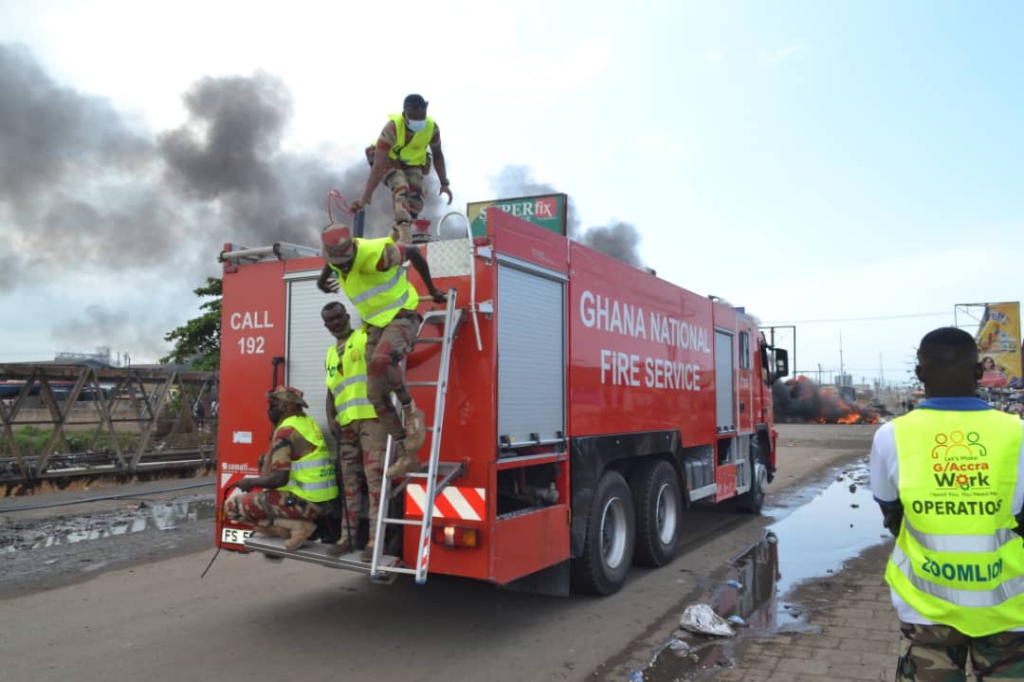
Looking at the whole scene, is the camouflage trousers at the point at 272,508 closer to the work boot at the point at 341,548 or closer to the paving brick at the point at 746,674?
the work boot at the point at 341,548

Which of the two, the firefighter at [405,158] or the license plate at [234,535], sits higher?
the firefighter at [405,158]

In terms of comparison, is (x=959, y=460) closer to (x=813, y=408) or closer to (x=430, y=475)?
(x=430, y=475)

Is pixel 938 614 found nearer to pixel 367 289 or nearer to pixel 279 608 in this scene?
pixel 367 289

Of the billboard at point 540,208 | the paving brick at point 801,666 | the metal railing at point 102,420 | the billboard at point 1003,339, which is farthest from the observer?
the billboard at point 1003,339

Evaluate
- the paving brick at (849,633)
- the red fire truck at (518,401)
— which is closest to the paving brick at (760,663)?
the paving brick at (849,633)

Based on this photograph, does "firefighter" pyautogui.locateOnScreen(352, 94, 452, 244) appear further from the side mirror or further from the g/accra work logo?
the side mirror

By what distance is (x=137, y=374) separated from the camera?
14.2 meters

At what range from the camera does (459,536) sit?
15.8ft

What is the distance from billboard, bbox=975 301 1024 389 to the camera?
3412 centimetres

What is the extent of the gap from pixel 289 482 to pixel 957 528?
405cm

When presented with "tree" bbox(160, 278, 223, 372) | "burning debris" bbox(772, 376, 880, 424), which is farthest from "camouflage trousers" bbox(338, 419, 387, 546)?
"burning debris" bbox(772, 376, 880, 424)

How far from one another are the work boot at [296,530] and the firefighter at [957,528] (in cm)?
368

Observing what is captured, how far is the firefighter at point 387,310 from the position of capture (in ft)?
15.4

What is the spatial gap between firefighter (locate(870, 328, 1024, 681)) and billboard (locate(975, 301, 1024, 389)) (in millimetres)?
36354
